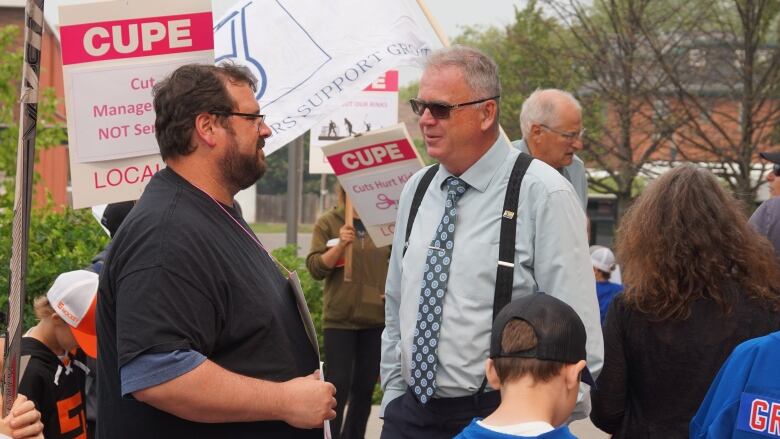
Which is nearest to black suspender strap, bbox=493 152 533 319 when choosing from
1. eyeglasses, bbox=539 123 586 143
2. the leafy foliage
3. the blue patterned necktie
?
the blue patterned necktie

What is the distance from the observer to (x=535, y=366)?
Answer: 2.70 metres

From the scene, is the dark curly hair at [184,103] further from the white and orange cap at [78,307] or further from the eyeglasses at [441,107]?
the white and orange cap at [78,307]

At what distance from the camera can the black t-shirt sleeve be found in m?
2.97

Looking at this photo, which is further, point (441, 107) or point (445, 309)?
point (441, 107)

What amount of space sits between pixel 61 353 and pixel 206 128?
1837 mm

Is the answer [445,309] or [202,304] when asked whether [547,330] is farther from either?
[445,309]

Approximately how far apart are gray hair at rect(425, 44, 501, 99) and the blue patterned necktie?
53cm

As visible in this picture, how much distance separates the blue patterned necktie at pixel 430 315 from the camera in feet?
12.8

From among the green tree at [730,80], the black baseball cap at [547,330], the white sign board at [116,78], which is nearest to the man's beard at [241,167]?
the black baseball cap at [547,330]

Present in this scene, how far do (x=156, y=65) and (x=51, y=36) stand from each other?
3161cm

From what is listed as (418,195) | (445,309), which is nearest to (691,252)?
(445,309)

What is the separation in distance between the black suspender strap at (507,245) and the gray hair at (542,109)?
1846 millimetres

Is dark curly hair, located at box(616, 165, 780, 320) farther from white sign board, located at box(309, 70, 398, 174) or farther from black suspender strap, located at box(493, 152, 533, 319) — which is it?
white sign board, located at box(309, 70, 398, 174)

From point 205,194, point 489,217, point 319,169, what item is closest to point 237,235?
point 205,194
